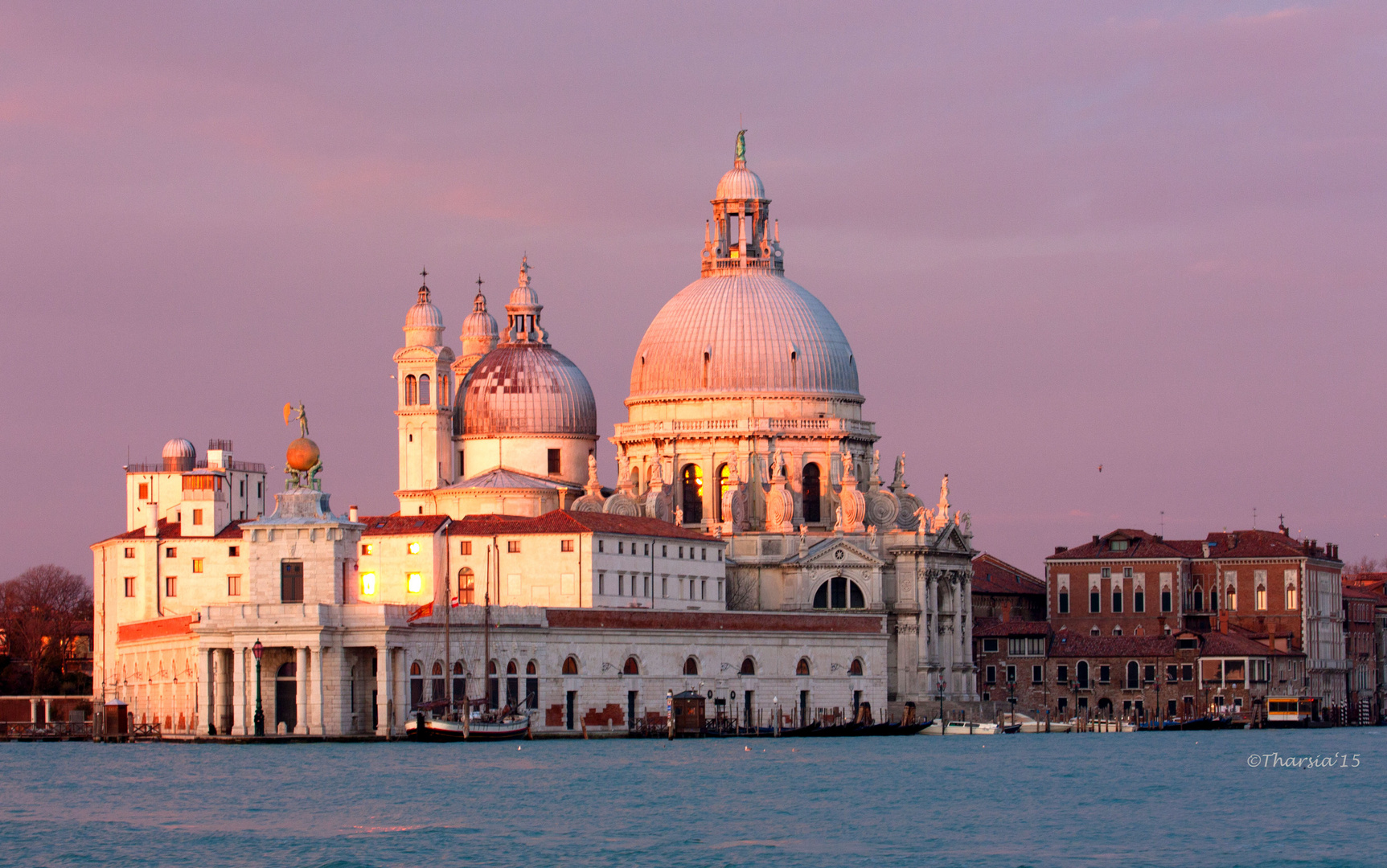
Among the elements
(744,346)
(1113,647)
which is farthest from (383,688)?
(1113,647)

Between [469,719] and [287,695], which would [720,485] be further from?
[287,695]

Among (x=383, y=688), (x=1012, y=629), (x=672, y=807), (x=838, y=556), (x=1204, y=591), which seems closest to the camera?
(x=672, y=807)

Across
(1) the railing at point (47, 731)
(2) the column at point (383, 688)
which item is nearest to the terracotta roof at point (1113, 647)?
(2) the column at point (383, 688)

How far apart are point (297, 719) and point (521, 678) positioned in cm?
832

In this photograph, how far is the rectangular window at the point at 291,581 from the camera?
9194 cm

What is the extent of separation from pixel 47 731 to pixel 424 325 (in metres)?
23.3

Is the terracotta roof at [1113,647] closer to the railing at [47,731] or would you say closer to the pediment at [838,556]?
the pediment at [838,556]

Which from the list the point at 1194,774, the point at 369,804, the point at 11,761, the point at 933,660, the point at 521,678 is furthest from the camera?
the point at 933,660

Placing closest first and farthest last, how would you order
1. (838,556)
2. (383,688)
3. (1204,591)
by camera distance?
1. (383,688)
2. (838,556)
3. (1204,591)

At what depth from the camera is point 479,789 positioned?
7269 centimetres

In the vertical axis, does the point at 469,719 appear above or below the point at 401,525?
below

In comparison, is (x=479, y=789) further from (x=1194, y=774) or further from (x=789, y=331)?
(x=789, y=331)

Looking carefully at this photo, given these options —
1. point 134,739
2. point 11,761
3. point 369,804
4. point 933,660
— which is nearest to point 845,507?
point 933,660

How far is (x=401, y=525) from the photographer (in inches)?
4156
